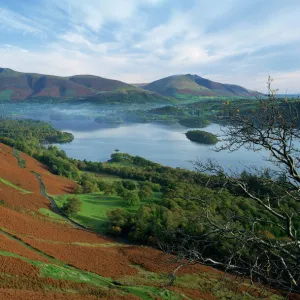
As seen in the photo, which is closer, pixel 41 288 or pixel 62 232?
pixel 41 288

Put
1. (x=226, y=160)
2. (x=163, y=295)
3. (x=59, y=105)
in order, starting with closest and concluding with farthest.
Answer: (x=163, y=295), (x=226, y=160), (x=59, y=105)

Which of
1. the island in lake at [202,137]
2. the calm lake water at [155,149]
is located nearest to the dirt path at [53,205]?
the calm lake water at [155,149]

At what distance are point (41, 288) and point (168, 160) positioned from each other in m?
40.4

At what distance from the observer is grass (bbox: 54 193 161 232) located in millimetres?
22683

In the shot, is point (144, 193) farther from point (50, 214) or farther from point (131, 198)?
point (50, 214)

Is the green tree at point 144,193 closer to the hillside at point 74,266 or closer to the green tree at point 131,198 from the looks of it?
the green tree at point 131,198

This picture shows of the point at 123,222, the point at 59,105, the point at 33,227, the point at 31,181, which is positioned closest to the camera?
the point at 33,227

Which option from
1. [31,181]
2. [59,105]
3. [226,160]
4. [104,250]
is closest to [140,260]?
[104,250]

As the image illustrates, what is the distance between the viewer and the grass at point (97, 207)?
74.4ft

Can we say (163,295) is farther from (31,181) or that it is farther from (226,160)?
(226,160)

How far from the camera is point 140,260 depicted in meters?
16.8

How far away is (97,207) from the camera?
25766 mm

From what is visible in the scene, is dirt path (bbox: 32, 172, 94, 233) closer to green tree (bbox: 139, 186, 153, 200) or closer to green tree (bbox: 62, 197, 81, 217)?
green tree (bbox: 62, 197, 81, 217)

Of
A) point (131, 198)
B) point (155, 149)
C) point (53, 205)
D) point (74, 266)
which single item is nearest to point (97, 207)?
point (131, 198)
